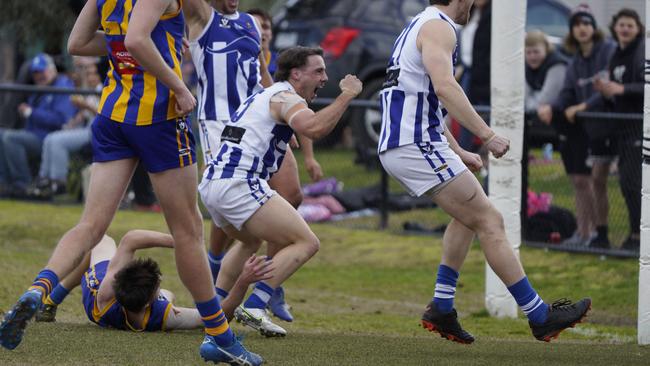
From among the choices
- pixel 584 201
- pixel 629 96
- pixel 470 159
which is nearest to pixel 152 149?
pixel 470 159

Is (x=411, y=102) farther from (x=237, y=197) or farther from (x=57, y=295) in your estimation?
(x=57, y=295)

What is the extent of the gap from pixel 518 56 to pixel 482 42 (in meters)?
4.73

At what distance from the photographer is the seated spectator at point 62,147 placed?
15.2 meters

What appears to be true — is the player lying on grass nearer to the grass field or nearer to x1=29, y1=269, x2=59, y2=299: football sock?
the grass field

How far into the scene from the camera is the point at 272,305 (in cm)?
863

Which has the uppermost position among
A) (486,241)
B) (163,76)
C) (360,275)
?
(163,76)

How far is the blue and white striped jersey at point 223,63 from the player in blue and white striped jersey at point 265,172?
3.91 ft

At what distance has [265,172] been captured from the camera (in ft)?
24.2

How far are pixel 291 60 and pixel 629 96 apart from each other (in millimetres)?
5643

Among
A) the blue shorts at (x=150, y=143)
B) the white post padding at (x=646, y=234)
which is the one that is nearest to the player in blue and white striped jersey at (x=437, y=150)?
the white post padding at (x=646, y=234)

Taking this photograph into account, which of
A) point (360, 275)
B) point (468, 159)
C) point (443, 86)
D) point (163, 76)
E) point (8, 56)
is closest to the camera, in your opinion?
point (163, 76)

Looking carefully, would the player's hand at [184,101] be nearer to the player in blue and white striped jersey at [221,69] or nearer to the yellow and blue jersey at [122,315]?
the yellow and blue jersey at [122,315]

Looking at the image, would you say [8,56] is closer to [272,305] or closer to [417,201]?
[417,201]

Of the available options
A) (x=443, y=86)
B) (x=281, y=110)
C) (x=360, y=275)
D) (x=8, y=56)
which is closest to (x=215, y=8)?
(x=281, y=110)
